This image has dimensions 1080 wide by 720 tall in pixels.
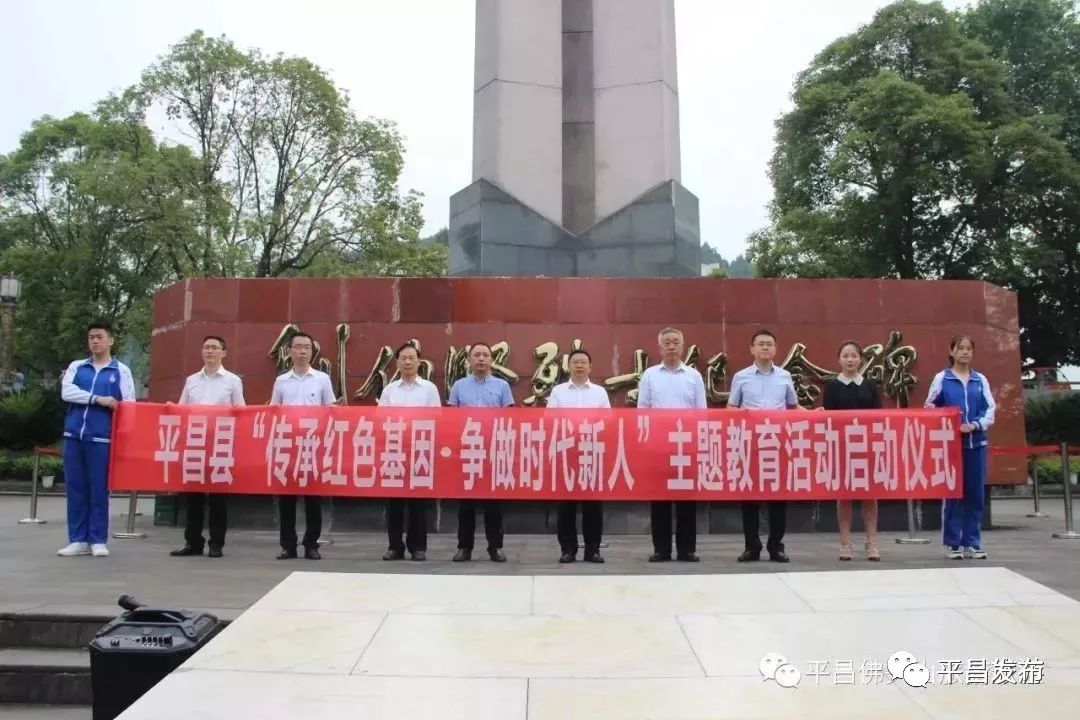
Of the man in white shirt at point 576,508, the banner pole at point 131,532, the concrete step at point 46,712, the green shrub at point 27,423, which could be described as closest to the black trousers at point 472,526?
the man in white shirt at point 576,508

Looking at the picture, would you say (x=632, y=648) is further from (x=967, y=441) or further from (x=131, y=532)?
(x=131, y=532)

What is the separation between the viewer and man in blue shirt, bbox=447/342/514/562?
20.9 ft

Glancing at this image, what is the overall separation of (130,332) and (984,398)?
78.0ft

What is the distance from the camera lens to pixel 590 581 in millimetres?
4371

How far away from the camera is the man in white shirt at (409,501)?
647cm

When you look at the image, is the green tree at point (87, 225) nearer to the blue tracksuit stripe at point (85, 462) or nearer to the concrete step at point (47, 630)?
the blue tracksuit stripe at point (85, 462)

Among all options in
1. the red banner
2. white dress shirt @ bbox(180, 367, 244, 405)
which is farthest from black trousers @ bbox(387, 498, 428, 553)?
white dress shirt @ bbox(180, 367, 244, 405)

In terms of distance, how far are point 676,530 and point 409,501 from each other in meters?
1.98

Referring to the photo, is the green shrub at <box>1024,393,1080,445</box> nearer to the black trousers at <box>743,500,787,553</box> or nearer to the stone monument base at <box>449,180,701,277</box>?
the stone monument base at <box>449,180,701,277</box>

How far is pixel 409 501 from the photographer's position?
6.71 metres

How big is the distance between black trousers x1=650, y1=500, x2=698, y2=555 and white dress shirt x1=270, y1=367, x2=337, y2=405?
2579mm

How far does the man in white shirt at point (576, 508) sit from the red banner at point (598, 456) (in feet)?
0.27

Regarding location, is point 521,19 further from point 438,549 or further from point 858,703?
point 858,703

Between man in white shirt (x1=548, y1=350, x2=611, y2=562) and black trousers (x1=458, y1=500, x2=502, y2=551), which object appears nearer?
man in white shirt (x1=548, y1=350, x2=611, y2=562)
